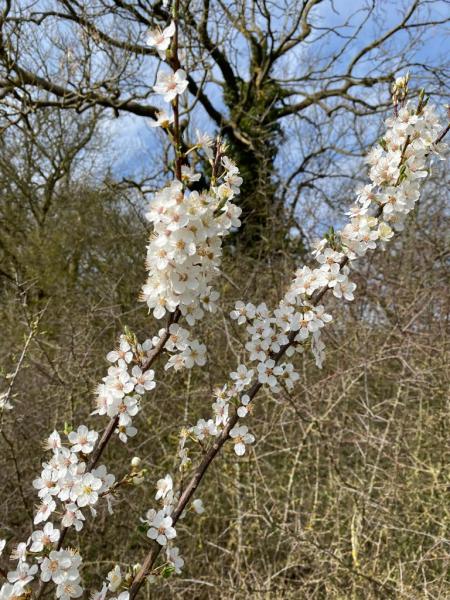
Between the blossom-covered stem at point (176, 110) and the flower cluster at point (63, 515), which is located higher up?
the blossom-covered stem at point (176, 110)

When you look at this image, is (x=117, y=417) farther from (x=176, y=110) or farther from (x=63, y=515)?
(x=176, y=110)

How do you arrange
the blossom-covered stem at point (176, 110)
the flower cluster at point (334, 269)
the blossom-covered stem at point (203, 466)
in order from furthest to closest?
1. the flower cluster at point (334, 269)
2. the blossom-covered stem at point (203, 466)
3. the blossom-covered stem at point (176, 110)

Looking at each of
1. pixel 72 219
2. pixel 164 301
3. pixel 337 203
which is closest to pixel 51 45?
pixel 72 219

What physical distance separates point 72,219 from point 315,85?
4.53 meters

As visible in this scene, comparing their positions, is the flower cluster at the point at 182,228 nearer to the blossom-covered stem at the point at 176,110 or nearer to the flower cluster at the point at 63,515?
the blossom-covered stem at the point at 176,110

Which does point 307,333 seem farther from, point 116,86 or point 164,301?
point 116,86

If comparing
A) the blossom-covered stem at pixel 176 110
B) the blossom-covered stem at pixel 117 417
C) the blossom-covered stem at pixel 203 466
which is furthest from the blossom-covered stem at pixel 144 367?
the blossom-covered stem at pixel 176 110

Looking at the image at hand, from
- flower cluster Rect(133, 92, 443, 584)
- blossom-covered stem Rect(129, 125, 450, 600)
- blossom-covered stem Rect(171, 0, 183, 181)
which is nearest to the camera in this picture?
blossom-covered stem Rect(171, 0, 183, 181)

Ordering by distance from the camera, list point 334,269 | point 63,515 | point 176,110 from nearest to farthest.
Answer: point 176,110 → point 63,515 → point 334,269

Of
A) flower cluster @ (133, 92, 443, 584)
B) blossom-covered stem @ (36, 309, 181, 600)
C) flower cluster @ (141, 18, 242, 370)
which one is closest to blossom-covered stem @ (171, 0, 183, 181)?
flower cluster @ (141, 18, 242, 370)

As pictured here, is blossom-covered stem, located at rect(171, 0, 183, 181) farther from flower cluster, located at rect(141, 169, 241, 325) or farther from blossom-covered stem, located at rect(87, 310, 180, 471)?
blossom-covered stem, located at rect(87, 310, 180, 471)

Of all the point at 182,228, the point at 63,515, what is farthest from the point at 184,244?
the point at 63,515

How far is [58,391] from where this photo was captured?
369 centimetres

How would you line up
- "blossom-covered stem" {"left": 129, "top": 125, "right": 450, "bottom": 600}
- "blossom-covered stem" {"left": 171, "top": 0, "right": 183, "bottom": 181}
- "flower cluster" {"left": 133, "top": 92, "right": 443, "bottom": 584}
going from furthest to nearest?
"flower cluster" {"left": 133, "top": 92, "right": 443, "bottom": 584}, "blossom-covered stem" {"left": 129, "top": 125, "right": 450, "bottom": 600}, "blossom-covered stem" {"left": 171, "top": 0, "right": 183, "bottom": 181}
